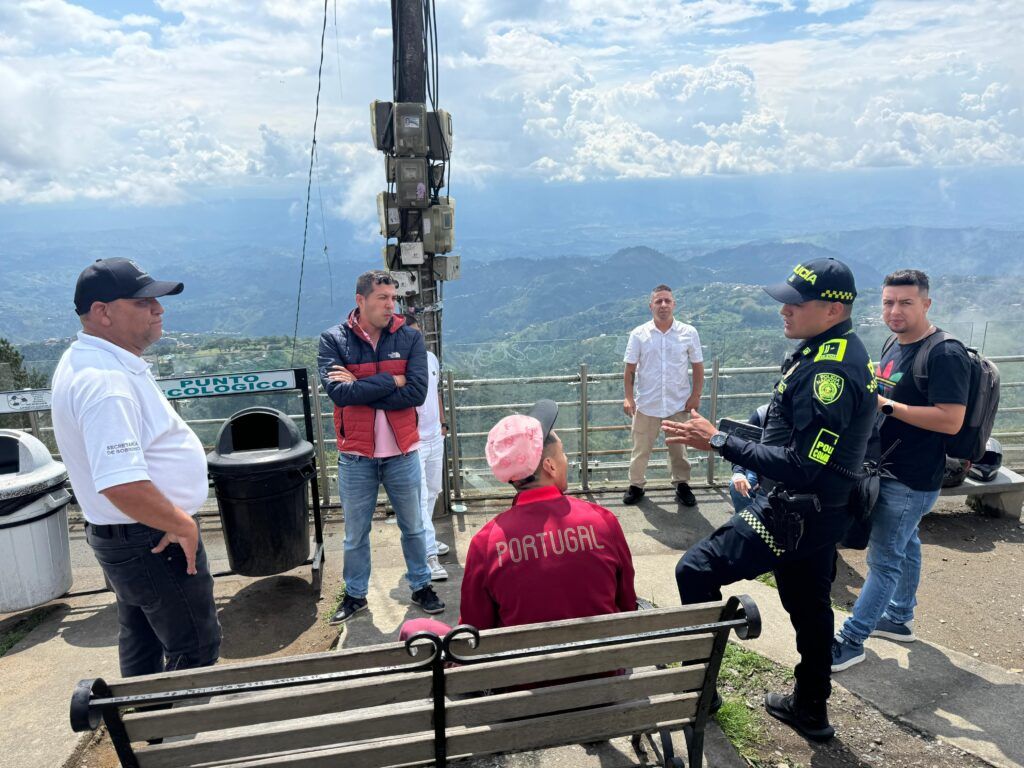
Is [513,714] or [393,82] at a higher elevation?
[393,82]

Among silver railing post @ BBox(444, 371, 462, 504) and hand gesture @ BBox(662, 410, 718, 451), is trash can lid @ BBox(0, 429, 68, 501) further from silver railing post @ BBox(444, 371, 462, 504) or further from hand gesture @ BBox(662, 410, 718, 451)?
hand gesture @ BBox(662, 410, 718, 451)

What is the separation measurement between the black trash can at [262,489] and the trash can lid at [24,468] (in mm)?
1059

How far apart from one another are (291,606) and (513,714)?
10.6 ft

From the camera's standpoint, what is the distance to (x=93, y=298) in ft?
8.05

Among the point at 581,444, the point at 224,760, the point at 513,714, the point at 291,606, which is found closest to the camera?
the point at 224,760

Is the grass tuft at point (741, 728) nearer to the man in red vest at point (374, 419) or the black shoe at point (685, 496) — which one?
the man in red vest at point (374, 419)

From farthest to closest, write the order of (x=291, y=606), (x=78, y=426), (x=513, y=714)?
1. (x=291, y=606)
2. (x=78, y=426)
3. (x=513, y=714)

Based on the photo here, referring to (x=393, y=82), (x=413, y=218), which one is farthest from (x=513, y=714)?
(x=393, y=82)

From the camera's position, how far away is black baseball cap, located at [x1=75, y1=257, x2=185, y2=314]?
2.45 m

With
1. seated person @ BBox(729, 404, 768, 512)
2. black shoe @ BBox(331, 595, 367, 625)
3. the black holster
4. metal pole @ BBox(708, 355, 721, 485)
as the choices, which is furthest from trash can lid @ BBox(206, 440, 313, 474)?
metal pole @ BBox(708, 355, 721, 485)

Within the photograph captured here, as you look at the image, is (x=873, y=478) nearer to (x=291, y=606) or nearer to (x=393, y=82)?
(x=291, y=606)

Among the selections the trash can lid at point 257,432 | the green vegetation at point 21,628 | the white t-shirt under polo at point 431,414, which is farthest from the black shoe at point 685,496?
the green vegetation at point 21,628

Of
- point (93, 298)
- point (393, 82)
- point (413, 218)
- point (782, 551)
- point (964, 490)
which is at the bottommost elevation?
point (964, 490)

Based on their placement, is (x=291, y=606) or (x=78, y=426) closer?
→ (x=78, y=426)
